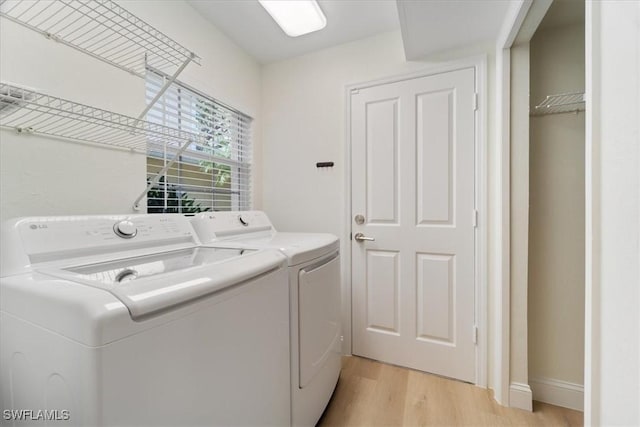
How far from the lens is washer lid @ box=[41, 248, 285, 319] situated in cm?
62

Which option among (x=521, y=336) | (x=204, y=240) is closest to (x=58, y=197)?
(x=204, y=240)

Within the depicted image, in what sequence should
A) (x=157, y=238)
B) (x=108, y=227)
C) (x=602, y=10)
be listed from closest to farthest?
(x=602, y=10), (x=108, y=227), (x=157, y=238)

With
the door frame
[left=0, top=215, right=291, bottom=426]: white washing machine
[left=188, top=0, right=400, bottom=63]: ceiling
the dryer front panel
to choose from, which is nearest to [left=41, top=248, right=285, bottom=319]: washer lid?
[left=0, top=215, right=291, bottom=426]: white washing machine

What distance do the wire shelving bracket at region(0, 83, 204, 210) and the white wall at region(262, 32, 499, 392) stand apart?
98 cm

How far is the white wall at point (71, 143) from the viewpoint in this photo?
1.04 metres

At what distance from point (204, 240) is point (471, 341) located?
71.5 inches

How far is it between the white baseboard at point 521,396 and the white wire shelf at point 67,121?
7.78 ft

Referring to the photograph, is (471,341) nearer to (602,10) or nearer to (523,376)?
(523,376)

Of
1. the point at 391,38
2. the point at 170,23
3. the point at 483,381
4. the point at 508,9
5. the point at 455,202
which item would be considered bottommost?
the point at 483,381

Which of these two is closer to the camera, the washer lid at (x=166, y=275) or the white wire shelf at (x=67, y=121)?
the washer lid at (x=166, y=275)

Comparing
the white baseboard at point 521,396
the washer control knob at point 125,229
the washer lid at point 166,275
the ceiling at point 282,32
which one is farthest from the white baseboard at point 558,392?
the ceiling at point 282,32

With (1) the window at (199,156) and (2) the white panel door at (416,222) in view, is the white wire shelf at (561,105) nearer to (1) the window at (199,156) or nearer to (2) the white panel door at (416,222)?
(2) the white panel door at (416,222)

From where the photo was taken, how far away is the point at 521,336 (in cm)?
160

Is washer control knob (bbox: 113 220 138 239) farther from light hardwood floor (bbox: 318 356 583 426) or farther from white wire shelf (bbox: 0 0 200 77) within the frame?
light hardwood floor (bbox: 318 356 583 426)
